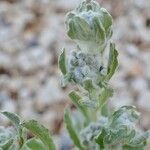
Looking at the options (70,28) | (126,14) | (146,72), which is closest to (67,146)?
(146,72)

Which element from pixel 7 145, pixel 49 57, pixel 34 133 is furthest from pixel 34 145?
pixel 49 57

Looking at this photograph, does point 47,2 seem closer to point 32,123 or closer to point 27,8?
point 27,8

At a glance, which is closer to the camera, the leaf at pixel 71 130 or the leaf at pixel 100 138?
the leaf at pixel 100 138

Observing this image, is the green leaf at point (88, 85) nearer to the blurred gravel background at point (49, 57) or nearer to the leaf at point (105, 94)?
the leaf at point (105, 94)

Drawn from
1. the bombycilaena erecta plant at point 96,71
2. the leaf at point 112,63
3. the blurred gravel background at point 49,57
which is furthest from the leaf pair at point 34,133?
the blurred gravel background at point 49,57

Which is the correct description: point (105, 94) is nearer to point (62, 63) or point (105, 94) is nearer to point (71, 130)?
point (62, 63)

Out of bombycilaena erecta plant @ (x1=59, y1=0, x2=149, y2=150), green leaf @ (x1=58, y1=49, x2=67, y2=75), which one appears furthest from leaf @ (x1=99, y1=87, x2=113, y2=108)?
green leaf @ (x1=58, y1=49, x2=67, y2=75)
